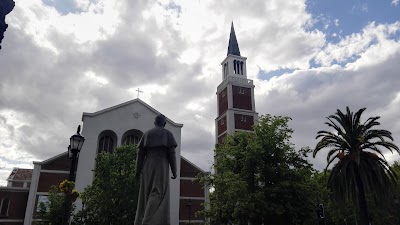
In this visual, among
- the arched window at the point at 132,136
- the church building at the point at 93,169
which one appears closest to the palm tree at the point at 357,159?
the church building at the point at 93,169

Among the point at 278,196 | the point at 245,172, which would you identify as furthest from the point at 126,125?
the point at 278,196

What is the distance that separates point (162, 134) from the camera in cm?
886

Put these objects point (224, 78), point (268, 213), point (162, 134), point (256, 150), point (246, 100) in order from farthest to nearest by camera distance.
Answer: point (224, 78)
point (246, 100)
point (256, 150)
point (268, 213)
point (162, 134)

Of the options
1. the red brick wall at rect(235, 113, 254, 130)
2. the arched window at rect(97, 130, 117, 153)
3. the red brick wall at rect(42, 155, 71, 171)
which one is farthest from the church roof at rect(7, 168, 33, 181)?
the red brick wall at rect(235, 113, 254, 130)

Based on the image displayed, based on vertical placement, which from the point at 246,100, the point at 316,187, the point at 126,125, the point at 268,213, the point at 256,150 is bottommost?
the point at 268,213

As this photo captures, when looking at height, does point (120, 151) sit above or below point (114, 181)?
above

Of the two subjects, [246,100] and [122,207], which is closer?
[122,207]

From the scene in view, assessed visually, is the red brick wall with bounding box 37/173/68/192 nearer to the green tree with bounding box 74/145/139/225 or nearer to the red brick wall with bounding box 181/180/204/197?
the green tree with bounding box 74/145/139/225

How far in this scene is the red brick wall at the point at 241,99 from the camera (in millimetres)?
54056

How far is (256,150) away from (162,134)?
55.0 ft

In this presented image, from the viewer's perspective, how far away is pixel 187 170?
1634 inches

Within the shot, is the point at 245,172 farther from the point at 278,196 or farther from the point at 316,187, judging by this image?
the point at 316,187

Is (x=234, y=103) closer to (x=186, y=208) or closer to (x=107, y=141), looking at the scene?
(x=186, y=208)

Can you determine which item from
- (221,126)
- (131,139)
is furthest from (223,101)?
(131,139)
